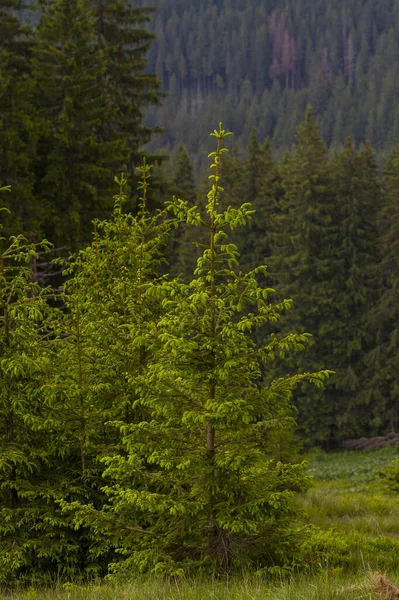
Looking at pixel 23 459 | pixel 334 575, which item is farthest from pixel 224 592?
pixel 23 459

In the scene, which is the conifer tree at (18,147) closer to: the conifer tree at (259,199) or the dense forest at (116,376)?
the dense forest at (116,376)

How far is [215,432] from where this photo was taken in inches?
282

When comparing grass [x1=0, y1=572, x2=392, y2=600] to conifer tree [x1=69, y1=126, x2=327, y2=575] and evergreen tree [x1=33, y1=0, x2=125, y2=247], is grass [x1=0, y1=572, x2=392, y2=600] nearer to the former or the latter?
conifer tree [x1=69, y1=126, x2=327, y2=575]

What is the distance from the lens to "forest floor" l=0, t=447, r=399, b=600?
4820 mm

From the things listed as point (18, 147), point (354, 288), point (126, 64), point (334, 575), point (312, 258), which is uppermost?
point (126, 64)

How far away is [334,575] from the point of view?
6.79 metres

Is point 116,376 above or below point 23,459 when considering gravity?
above

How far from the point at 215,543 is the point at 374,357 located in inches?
1288

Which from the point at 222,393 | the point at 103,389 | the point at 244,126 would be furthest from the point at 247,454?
the point at 244,126

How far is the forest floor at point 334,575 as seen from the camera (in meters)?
4.82

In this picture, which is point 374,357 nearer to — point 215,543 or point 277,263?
point 277,263

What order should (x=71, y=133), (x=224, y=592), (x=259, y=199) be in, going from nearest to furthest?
(x=224, y=592), (x=71, y=133), (x=259, y=199)

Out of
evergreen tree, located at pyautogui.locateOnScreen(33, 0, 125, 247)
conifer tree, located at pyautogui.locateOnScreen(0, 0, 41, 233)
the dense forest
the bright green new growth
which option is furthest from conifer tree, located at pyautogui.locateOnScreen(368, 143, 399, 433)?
the bright green new growth

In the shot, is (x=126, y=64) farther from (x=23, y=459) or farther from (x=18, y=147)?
(x=23, y=459)
